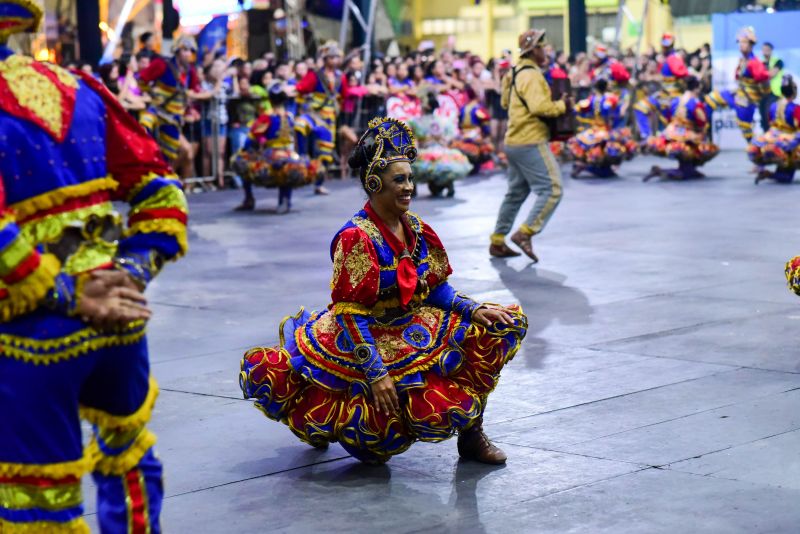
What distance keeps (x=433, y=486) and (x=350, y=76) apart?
16923 mm

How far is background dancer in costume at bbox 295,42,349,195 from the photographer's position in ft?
60.7

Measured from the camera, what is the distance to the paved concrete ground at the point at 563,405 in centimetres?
477

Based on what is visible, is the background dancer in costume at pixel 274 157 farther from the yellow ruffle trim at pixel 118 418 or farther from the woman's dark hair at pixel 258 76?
the yellow ruffle trim at pixel 118 418

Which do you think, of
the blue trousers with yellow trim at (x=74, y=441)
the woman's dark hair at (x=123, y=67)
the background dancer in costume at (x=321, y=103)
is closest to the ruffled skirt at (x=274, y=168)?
the background dancer in costume at (x=321, y=103)

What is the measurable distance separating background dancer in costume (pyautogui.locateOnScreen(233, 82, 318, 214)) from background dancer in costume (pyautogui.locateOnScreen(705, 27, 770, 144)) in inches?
297

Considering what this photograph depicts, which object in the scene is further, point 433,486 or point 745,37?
point 745,37

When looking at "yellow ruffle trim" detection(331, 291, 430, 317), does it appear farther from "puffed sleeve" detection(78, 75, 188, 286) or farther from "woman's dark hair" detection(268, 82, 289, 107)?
"woman's dark hair" detection(268, 82, 289, 107)

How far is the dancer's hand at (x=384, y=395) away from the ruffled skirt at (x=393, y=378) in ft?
0.21

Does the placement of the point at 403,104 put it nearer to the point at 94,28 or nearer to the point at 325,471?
the point at 94,28

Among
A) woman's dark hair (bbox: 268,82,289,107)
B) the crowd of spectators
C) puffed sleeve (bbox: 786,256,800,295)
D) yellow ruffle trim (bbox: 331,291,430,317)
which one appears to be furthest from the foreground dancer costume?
the crowd of spectators

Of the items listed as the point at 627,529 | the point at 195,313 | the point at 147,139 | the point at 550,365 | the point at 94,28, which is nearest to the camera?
the point at 147,139

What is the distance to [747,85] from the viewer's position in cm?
2073

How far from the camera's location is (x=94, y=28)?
1944cm

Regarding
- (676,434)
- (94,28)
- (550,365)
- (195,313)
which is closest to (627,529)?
(676,434)
